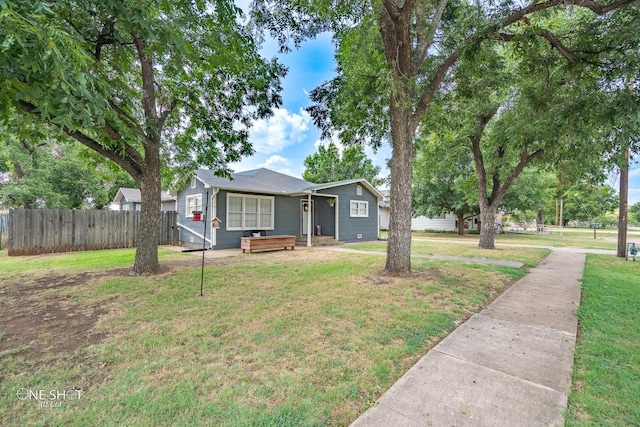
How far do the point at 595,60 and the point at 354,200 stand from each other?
35.1ft

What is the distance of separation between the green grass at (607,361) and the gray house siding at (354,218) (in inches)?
398

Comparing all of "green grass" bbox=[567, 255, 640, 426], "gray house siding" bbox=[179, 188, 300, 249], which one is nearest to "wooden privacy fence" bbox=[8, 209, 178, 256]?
"gray house siding" bbox=[179, 188, 300, 249]

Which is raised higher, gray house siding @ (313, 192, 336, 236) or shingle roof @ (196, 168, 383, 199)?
shingle roof @ (196, 168, 383, 199)

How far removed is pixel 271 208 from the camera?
12781 mm

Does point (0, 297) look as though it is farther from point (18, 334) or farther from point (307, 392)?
point (307, 392)

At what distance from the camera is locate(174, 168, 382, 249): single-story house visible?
11.3 metres

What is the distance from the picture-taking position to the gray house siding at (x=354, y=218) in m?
14.6

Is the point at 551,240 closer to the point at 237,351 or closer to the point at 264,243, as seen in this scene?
the point at 264,243

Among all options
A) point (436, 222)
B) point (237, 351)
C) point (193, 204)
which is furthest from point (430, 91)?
point (436, 222)

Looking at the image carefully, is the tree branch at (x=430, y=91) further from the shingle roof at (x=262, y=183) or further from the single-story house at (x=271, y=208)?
the single-story house at (x=271, y=208)

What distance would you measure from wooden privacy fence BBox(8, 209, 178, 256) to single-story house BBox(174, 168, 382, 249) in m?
2.11

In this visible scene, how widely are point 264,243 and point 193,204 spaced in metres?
4.10

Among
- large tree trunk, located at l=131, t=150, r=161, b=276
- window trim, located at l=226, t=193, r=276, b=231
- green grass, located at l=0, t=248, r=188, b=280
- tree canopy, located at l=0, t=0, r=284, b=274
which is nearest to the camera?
tree canopy, located at l=0, t=0, r=284, b=274

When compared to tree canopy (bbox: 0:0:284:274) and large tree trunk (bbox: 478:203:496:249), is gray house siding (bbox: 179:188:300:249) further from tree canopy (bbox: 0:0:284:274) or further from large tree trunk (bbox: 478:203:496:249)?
large tree trunk (bbox: 478:203:496:249)
